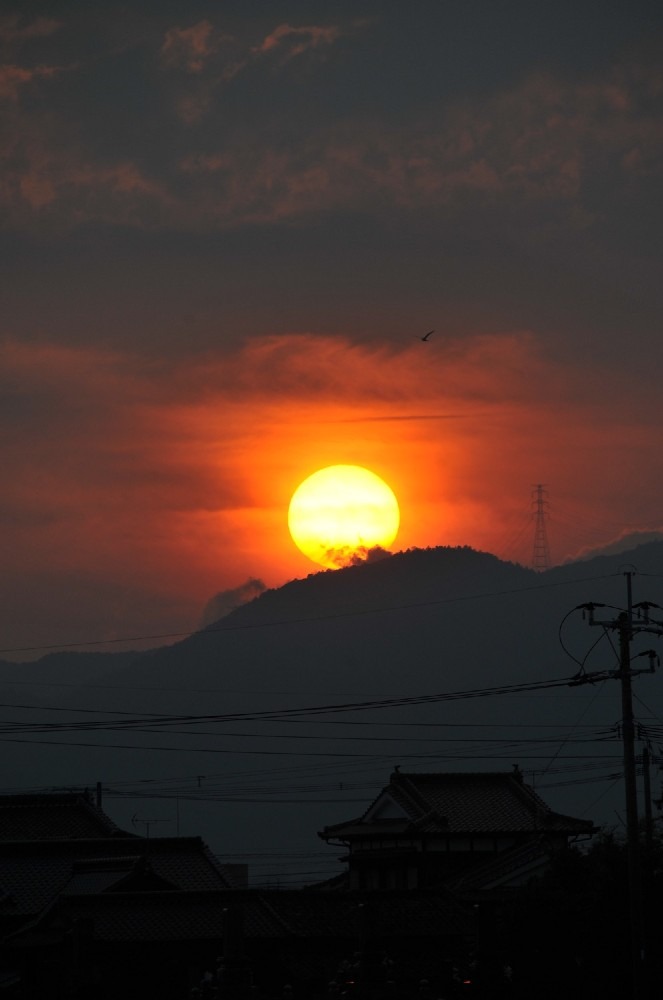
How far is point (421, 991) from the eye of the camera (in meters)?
31.4

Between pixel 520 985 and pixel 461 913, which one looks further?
pixel 461 913

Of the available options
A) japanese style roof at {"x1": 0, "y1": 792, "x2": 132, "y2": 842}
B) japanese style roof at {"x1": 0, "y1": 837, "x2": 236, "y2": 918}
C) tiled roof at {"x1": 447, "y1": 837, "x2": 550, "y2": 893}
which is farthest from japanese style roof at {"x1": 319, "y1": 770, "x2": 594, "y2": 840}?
japanese style roof at {"x1": 0, "y1": 792, "x2": 132, "y2": 842}

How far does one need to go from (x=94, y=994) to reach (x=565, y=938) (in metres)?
12.3

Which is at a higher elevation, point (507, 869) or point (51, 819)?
point (51, 819)

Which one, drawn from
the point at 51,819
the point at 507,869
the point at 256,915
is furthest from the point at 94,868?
the point at 507,869

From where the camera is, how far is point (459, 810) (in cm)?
5819

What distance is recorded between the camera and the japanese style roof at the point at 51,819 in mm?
59781

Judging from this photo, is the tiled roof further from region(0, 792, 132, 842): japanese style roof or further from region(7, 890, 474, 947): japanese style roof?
region(0, 792, 132, 842): japanese style roof

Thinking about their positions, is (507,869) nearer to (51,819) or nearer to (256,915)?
(256,915)

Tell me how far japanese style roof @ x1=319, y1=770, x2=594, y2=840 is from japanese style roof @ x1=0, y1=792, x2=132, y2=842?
10893 mm

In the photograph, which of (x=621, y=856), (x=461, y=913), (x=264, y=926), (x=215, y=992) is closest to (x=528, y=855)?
(x=461, y=913)

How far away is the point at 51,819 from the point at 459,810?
19249mm

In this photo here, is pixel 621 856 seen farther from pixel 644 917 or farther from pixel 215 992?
pixel 215 992

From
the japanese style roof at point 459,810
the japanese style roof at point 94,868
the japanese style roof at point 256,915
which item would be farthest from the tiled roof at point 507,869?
the japanese style roof at point 94,868
